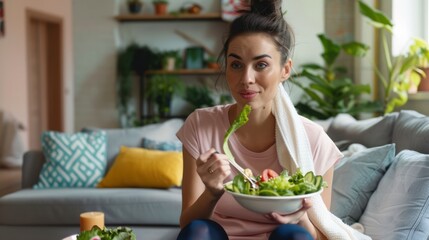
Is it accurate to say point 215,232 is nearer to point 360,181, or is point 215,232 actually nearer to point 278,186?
point 278,186

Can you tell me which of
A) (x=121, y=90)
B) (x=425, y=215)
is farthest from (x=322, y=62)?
(x=425, y=215)

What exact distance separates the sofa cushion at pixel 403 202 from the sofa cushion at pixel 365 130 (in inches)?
21.7

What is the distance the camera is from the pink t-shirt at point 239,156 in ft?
5.64

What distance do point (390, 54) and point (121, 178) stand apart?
2.60 m

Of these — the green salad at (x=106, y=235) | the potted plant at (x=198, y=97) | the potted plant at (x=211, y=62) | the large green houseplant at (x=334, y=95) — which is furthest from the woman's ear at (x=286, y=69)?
the potted plant at (x=211, y=62)

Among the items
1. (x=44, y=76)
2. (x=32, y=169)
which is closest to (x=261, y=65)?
(x=32, y=169)

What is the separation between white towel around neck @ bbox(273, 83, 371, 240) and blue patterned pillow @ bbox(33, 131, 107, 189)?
201cm

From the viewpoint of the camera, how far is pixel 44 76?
23.2 feet

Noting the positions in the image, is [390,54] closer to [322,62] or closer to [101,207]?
[322,62]

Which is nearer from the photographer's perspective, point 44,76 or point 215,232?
point 215,232

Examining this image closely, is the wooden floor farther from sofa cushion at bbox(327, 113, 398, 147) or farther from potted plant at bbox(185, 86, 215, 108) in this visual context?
sofa cushion at bbox(327, 113, 398, 147)

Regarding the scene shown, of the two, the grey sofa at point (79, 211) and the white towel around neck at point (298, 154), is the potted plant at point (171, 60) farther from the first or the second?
the white towel around neck at point (298, 154)

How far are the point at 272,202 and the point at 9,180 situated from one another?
3.94 meters

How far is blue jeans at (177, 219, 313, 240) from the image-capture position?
1.43 metres
